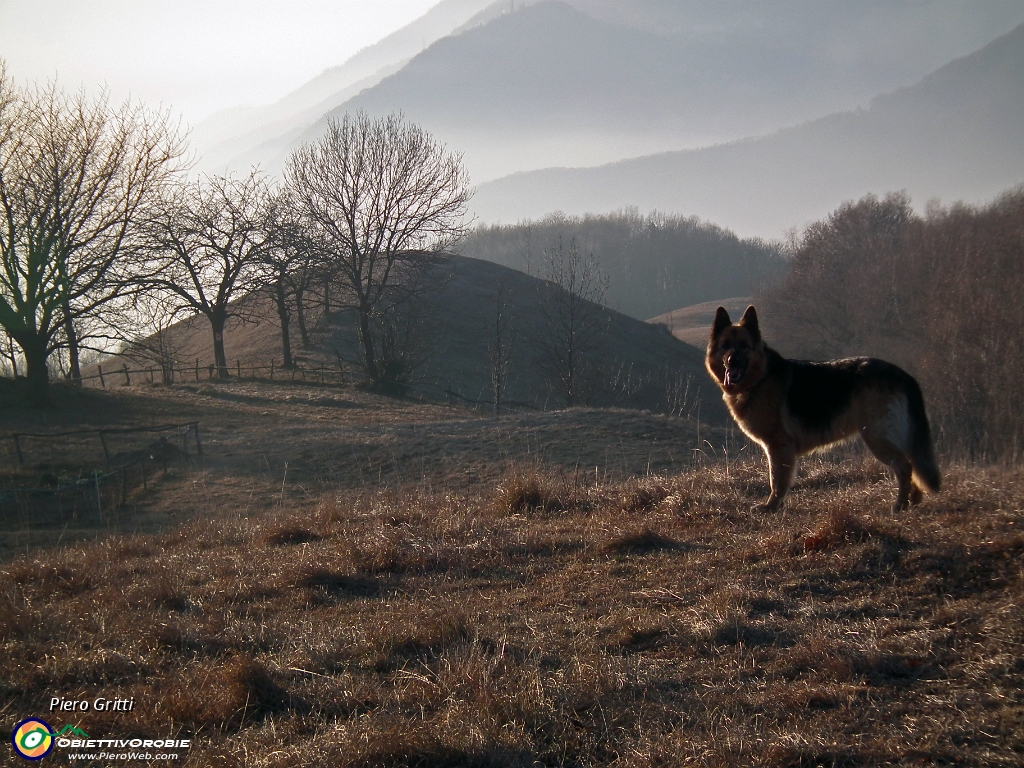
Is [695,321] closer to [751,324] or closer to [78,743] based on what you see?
[751,324]

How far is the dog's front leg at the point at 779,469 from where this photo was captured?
279 inches

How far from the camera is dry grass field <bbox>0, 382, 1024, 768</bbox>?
3.32m

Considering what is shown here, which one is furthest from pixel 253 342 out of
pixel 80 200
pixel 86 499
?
pixel 86 499

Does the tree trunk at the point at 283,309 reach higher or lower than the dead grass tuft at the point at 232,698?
higher

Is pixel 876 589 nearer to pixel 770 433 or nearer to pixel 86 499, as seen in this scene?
pixel 770 433

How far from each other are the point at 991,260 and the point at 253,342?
160 feet

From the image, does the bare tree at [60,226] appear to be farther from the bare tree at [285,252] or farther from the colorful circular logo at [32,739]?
the colorful circular logo at [32,739]

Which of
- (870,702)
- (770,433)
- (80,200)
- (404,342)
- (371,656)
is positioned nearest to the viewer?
(870,702)

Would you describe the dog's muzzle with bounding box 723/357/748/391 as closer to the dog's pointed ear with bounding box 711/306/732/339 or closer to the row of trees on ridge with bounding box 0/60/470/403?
the dog's pointed ear with bounding box 711/306/732/339

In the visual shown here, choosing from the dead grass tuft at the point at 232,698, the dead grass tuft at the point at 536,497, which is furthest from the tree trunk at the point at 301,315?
the dead grass tuft at the point at 232,698

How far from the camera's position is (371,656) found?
180 inches

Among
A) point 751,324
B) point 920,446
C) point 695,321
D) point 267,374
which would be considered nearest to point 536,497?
point 751,324

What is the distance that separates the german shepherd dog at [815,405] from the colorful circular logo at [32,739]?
5850 millimetres

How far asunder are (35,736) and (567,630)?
9.78ft
